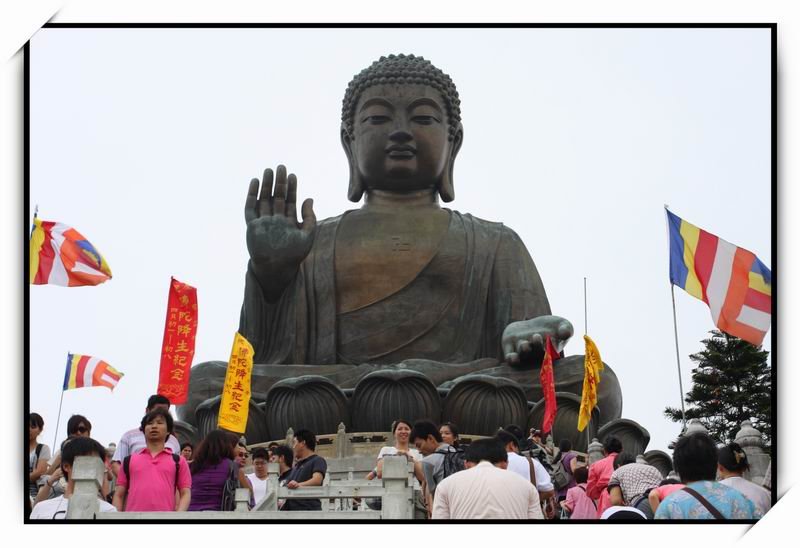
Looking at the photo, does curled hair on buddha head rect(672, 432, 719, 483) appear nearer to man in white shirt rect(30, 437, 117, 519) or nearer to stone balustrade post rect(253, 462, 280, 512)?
stone balustrade post rect(253, 462, 280, 512)

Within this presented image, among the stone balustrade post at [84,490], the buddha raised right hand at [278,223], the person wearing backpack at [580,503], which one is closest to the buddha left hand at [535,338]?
the buddha raised right hand at [278,223]

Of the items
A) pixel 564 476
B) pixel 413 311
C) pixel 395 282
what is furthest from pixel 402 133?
pixel 564 476

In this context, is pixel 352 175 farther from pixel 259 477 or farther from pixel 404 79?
pixel 259 477

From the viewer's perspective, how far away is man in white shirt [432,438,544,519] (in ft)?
22.8

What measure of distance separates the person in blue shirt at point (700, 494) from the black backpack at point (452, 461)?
1.61 meters

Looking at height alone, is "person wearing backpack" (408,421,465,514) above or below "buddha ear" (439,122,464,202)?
below

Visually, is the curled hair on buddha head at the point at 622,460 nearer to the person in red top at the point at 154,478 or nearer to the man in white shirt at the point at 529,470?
the man in white shirt at the point at 529,470

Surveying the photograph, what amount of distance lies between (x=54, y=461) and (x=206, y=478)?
988 millimetres

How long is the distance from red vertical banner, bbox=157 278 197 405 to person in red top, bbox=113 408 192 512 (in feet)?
A: 13.5

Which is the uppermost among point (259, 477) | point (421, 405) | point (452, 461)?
point (421, 405)

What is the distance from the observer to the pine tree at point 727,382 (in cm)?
2248

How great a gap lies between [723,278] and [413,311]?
520 centimetres

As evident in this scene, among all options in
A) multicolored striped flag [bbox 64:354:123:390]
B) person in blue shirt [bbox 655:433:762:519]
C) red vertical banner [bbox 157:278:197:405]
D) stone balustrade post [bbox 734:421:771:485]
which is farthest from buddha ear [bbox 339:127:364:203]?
person in blue shirt [bbox 655:433:762:519]

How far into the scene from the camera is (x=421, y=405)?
1362 centimetres
